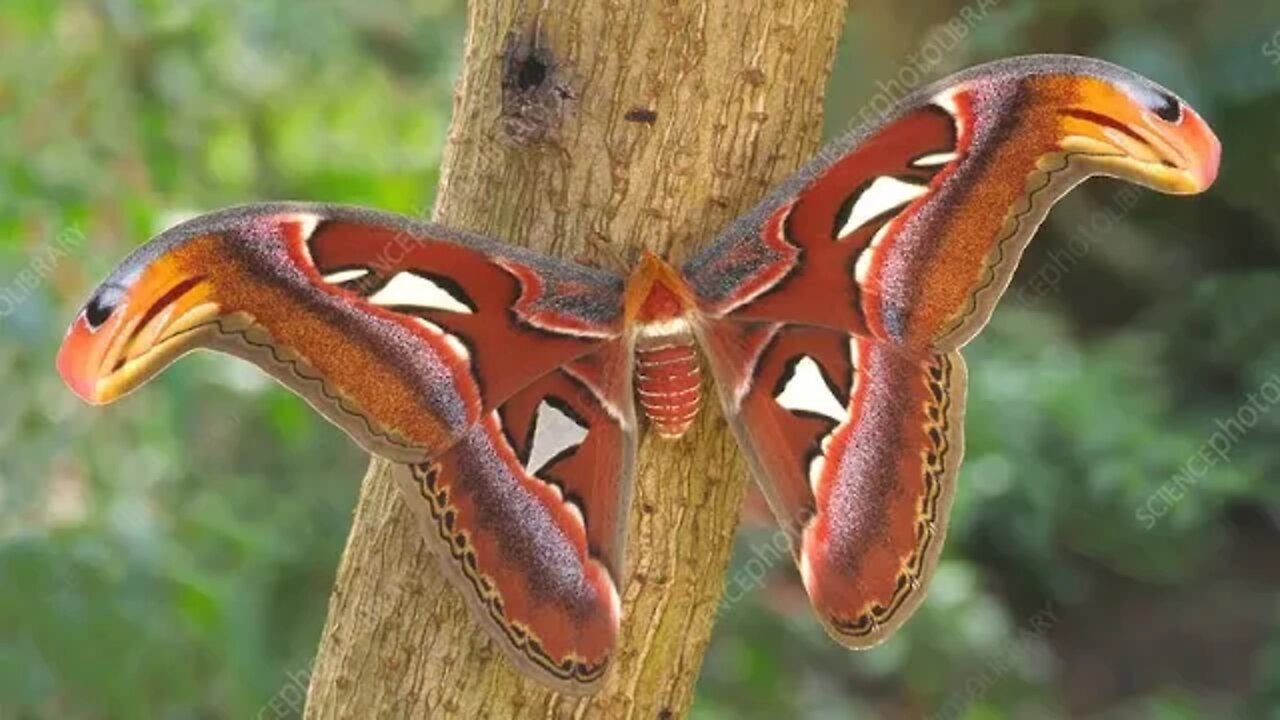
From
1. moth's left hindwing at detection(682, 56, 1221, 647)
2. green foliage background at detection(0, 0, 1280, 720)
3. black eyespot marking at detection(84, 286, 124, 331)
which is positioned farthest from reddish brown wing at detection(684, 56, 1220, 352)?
green foliage background at detection(0, 0, 1280, 720)

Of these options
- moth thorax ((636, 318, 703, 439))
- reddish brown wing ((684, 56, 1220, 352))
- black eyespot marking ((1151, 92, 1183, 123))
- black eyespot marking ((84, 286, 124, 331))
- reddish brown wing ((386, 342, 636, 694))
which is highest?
black eyespot marking ((1151, 92, 1183, 123))

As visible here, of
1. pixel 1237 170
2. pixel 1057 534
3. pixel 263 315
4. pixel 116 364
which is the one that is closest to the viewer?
pixel 116 364

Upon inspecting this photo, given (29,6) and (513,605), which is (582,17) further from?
(29,6)

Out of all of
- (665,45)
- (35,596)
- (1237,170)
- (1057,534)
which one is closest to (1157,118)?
(665,45)

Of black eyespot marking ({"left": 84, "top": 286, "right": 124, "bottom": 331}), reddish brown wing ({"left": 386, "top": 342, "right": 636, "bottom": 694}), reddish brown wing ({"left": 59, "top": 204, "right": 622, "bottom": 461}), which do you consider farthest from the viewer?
reddish brown wing ({"left": 386, "top": 342, "right": 636, "bottom": 694})

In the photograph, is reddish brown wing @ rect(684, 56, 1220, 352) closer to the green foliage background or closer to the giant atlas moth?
the giant atlas moth

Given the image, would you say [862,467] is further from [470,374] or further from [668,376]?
[470,374]
